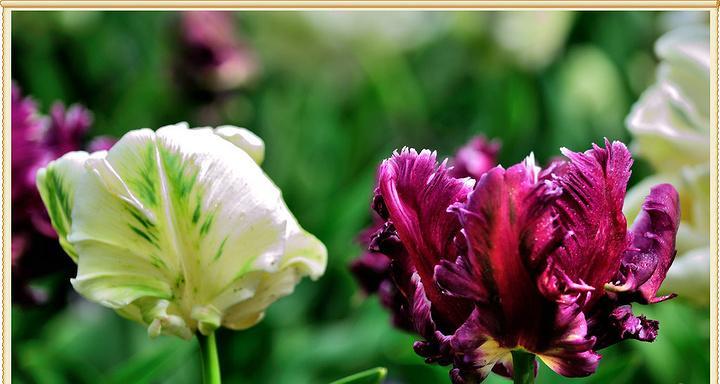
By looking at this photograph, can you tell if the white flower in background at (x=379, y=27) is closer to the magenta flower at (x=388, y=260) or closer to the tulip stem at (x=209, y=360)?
the magenta flower at (x=388, y=260)

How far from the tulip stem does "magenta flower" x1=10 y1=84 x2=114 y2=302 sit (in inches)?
9.6

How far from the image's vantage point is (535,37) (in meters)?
1.61

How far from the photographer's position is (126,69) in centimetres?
187

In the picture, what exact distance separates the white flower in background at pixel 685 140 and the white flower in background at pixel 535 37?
0.82 metres

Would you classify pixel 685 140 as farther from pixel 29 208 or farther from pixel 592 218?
pixel 29 208

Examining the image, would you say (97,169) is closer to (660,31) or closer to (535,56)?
(535,56)

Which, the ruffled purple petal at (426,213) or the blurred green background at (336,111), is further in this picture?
the blurred green background at (336,111)

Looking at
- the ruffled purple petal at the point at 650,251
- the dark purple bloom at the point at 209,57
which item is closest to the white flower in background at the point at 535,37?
the dark purple bloom at the point at 209,57

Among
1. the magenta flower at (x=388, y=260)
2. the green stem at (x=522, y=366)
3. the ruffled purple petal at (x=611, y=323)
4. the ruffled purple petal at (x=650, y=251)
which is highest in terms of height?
the ruffled purple petal at (x=650, y=251)

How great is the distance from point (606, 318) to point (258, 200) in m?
0.16

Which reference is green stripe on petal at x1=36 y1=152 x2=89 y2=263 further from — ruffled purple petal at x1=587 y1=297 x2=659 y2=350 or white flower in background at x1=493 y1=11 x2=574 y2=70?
white flower in background at x1=493 y1=11 x2=574 y2=70

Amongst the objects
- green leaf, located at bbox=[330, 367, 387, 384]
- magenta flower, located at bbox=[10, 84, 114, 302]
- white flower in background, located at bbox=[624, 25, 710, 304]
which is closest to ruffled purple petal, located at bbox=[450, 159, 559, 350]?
green leaf, located at bbox=[330, 367, 387, 384]

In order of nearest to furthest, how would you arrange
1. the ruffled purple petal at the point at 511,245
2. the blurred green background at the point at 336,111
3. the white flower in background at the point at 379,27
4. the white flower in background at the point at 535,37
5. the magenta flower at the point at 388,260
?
the ruffled purple petal at the point at 511,245 → the magenta flower at the point at 388,260 → the blurred green background at the point at 336,111 → the white flower in background at the point at 535,37 → the white flower in background at the point at 379,27

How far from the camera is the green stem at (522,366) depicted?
429 millimetres
